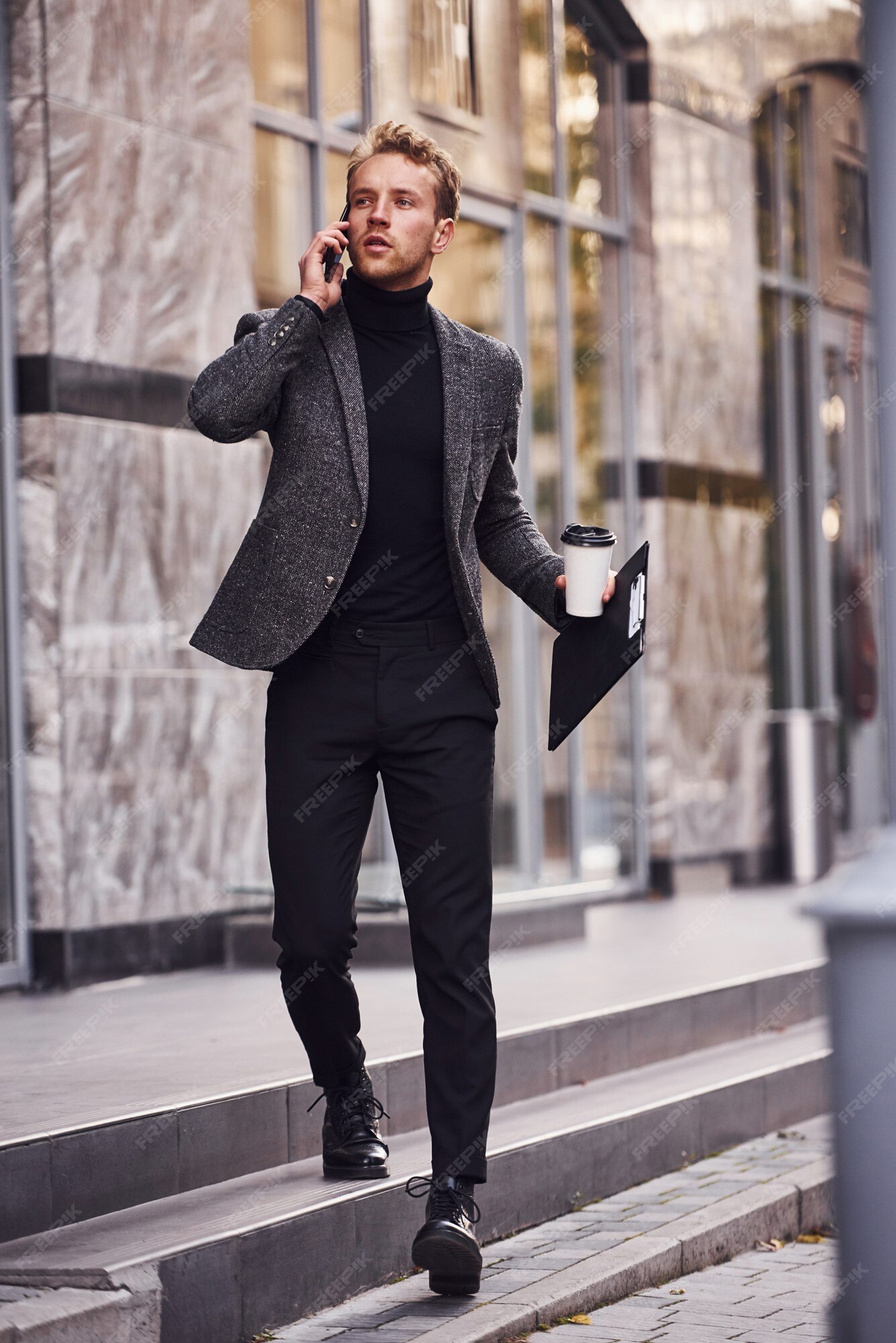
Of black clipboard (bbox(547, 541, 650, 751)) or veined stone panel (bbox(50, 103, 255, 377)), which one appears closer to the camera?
black clipboard (bbox(547, 541, 650, 751))

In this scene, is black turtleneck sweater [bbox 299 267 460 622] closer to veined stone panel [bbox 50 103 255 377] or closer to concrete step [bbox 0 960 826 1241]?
concrete step [bbox 0 960 826 1241]

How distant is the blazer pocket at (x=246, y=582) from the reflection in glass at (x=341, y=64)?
16.2 feet

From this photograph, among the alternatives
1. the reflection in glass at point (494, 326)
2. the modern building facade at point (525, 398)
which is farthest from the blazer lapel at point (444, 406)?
the reflection in glass at point (494, 326)

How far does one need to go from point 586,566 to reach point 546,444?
6.48 meters

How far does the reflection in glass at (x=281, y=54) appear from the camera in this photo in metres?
8.22

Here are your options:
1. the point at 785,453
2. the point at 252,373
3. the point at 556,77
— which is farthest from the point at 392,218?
the point at 785,453

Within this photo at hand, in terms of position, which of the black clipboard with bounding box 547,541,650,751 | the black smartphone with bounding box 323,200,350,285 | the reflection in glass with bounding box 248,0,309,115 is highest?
the reflection in glass with bounding box 248,0,309,115

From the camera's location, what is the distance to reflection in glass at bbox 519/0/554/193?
33.6ft

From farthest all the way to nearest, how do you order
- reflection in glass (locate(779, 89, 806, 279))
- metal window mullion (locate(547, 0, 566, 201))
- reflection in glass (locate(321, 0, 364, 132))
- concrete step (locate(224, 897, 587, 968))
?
reflection in glass (locate(779, 89, 806, 279)), metal window mullion (locate(547, 0, 566, 201)), reflection in glass (locate(321, 0, 364, 132)), concrete step (locate(224, 897, 587, 968))

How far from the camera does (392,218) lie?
4.20 meters

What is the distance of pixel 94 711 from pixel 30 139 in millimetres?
2000

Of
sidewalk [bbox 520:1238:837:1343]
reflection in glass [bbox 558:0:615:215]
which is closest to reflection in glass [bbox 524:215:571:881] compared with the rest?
reflection in glass [bbox 558:0:615:215]

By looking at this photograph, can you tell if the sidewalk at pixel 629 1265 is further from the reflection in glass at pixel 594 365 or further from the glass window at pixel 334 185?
the reflection in glass at pixel 594 365

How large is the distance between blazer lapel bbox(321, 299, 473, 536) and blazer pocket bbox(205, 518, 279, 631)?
239 mm
